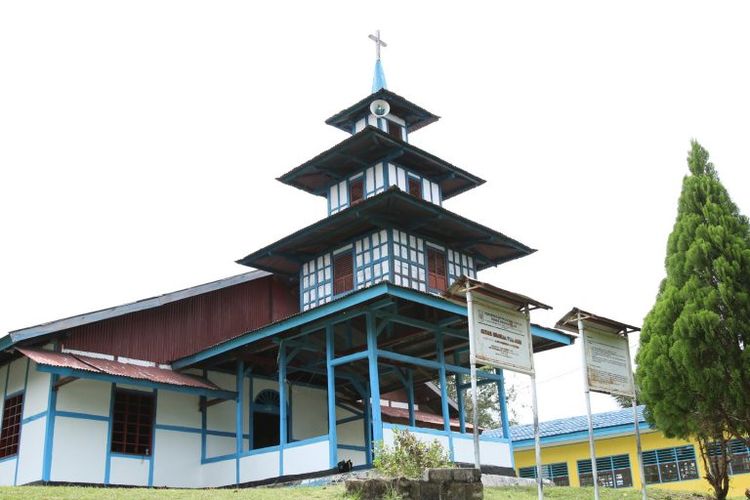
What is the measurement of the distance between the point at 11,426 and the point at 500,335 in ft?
47.3

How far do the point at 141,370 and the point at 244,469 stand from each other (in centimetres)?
371

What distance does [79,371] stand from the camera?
62.0 ft

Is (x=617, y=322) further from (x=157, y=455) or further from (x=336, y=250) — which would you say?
(x=157, y=455)

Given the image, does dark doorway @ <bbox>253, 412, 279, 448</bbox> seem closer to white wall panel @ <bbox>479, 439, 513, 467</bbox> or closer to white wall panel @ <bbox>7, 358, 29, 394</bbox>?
white wall panel @ <bbox>7, 358, 29, 394</bbox>

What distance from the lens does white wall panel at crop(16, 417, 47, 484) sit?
19.2m

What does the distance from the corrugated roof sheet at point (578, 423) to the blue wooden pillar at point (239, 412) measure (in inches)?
402

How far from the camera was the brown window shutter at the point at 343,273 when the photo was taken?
72.6ft

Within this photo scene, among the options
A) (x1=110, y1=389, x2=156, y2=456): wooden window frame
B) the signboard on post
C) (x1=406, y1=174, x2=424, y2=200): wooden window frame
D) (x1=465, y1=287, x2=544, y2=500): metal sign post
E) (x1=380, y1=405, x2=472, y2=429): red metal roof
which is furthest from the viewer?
(x1=380, y1=405, x2=472, y2=429): red metal roof

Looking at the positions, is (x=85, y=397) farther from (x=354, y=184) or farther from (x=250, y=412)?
(x=354, y=184)

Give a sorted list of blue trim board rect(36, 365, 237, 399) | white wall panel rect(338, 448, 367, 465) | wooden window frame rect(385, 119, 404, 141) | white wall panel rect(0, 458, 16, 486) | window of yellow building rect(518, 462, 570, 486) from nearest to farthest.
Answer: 1. blue trim board rect(36, 365, 237, 399)
2. white wall panel rect(0, 458, 16, 486)
3. white wall panel rect(338, 448, 367, 465)
4. wooden window frame rect(385, 119, 404, 141)
5. window of yellow building rect(518, 462, 570, 486)

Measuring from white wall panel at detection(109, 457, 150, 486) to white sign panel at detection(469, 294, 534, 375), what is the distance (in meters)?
12.0

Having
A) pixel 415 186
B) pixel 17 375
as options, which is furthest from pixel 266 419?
pixel 415 186

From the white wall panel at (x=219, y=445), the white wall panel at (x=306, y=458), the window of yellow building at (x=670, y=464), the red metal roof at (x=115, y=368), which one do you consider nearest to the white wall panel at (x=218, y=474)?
the white wall panel at (x=219, y=445)

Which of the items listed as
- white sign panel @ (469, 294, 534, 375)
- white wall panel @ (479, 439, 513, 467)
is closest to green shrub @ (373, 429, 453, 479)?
white sign panel @ (469, 294, 534, 375)
